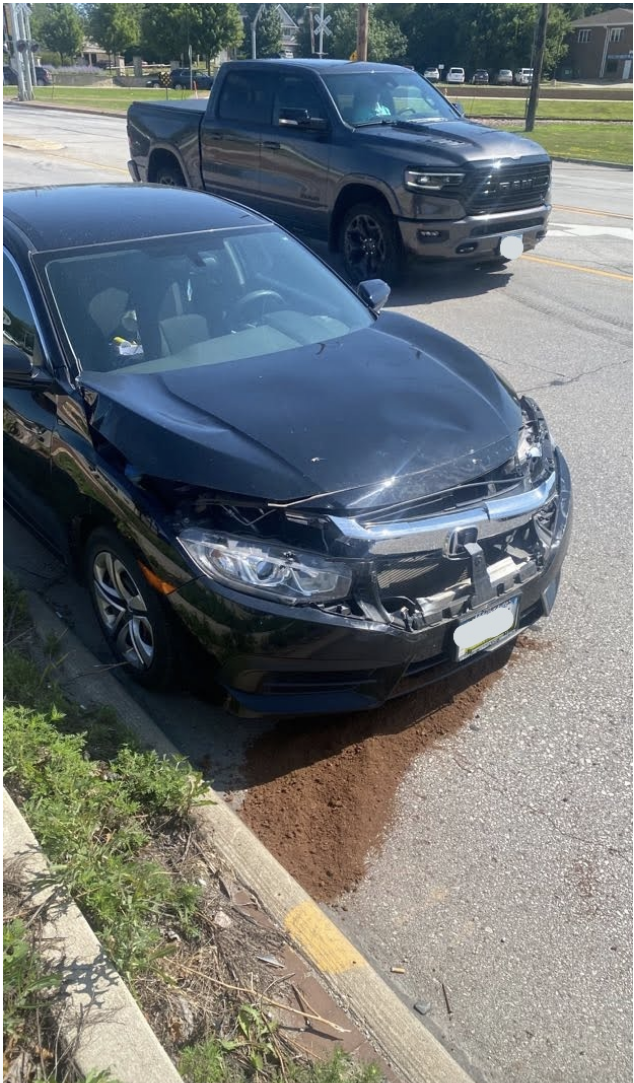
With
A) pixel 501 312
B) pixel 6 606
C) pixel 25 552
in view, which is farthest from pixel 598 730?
pixel 501 312

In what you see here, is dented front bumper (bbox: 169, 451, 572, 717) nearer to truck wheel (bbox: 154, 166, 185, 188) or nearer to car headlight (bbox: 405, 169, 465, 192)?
car headlight (bbox: 405, 169, 465, 192)

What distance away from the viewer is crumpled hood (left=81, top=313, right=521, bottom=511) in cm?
318

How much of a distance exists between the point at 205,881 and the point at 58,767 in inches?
25.9

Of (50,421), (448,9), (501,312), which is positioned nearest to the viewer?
(50,421)

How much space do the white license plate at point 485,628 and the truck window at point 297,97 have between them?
26.0 ft

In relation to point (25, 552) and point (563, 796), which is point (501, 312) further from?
point (563, 796)

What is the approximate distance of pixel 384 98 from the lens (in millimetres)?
9977

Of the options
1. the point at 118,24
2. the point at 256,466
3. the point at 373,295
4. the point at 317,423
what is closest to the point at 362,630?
the point at 256,466

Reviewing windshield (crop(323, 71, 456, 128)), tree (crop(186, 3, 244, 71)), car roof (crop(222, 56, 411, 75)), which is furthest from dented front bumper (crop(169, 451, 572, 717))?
tree (crop(186, 3, 244, 71))

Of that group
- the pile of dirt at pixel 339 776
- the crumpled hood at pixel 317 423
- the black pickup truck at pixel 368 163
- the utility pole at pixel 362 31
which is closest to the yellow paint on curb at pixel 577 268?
the black pickup truck at pixel 368 163

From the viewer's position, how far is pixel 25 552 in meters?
4.78

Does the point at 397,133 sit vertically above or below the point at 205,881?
above

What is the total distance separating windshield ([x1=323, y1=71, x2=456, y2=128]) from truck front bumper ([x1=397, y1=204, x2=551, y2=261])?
62.3 inches

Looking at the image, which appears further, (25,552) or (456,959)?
(25,552)
